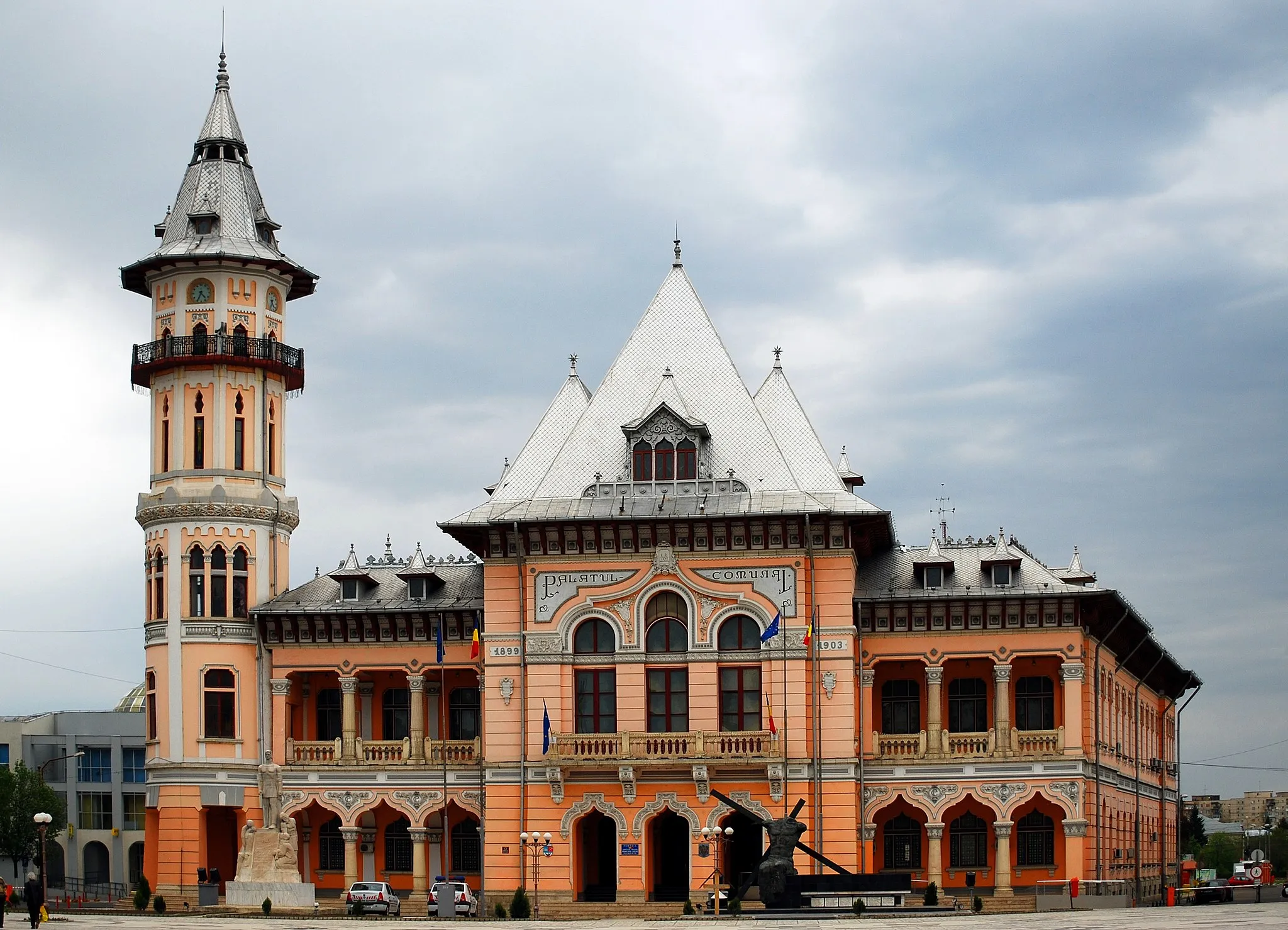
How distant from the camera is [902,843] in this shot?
253 feet

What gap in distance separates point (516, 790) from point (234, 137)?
2972 centimetres

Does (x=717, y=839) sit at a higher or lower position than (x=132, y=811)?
higher

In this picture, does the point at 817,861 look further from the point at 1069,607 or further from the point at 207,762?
the point at 207,762

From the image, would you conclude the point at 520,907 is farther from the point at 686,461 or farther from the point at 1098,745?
the point at 1098,745

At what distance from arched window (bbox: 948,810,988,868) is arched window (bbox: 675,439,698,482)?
16.7 m

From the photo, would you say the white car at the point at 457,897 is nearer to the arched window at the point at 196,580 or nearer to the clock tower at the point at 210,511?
the clock tower at the point at 210,511

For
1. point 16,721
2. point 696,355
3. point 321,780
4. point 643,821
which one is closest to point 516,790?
point 643,821

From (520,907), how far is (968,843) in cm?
1861

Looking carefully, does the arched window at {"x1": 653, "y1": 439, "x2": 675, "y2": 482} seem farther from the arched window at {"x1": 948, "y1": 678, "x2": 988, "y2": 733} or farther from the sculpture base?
the sculpture base

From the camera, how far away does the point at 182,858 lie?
254 ft

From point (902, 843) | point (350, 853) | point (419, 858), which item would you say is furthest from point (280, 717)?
point (902, 843)

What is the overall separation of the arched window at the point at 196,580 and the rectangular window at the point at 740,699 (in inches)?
Answer: 831

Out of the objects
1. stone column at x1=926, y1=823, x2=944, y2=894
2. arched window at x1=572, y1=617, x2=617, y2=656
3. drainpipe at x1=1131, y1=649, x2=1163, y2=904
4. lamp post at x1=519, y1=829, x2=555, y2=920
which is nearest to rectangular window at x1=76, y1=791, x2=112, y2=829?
lamp post at x1=519, y1=829, x2=555, y2=920

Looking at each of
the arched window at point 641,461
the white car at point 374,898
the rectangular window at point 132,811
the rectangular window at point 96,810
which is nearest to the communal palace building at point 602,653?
the arched window at point 641,461
